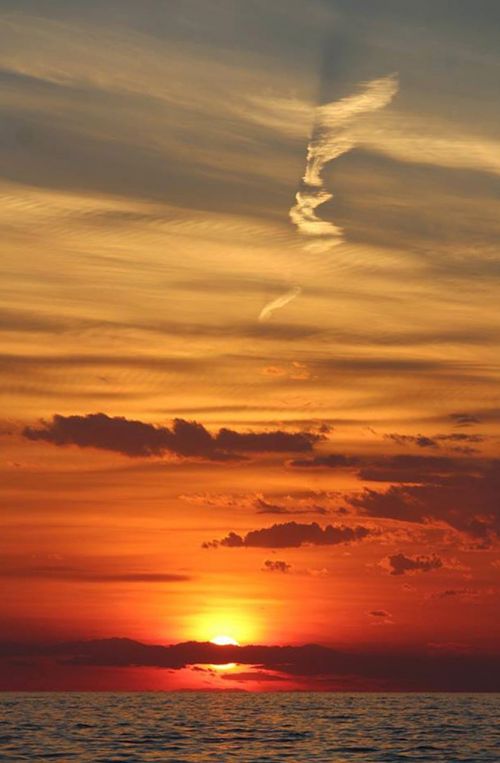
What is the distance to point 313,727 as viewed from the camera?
19525cm

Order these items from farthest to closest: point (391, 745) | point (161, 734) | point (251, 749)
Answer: point (161, 734) → point (391, 745) → point (251, 749)

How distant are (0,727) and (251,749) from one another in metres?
57.7

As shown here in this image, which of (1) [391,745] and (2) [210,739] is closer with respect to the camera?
(1) [391,745]

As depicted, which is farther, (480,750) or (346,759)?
(480,750)

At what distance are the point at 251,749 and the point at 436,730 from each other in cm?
5720

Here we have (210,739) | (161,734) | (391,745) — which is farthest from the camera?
(161,734)

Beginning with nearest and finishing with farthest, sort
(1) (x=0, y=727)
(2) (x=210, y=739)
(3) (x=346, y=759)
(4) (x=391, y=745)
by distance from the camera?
(3) (x=346, y=759) → (4) (x=391, y=745) → (2) (x=210, y=739) → (1) (x=0, y=727)

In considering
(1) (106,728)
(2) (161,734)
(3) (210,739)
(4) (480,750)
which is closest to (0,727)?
(1) (106,728)

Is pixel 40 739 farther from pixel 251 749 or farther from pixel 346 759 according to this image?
pixel 346 759

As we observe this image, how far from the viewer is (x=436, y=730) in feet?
623

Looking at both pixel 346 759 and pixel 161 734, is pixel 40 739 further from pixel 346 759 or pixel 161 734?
pixel 346 759

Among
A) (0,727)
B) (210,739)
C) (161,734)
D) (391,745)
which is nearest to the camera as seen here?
(391,745)

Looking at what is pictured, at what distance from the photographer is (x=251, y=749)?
140250mm

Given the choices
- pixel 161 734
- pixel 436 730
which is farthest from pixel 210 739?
pixel 436 730
